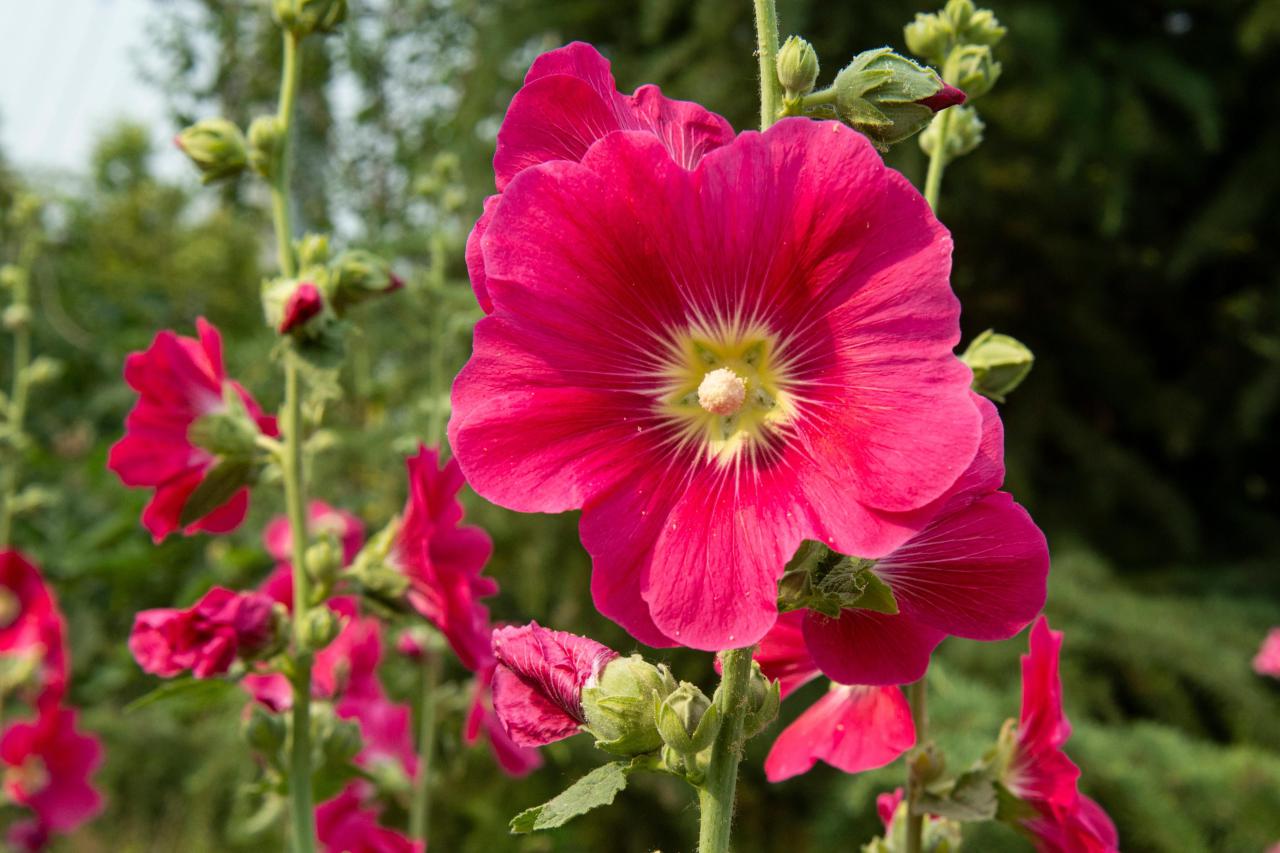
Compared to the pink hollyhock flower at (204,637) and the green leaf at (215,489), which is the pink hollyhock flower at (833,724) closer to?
the pink hollyhock flower at (204,637)

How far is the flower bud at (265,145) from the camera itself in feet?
3.29

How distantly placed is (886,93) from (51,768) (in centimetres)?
214

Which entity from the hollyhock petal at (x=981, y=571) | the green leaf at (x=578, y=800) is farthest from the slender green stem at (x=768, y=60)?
the green leaf at (x=578, y=800)

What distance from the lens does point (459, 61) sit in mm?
4273

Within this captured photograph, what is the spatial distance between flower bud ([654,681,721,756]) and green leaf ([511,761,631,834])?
0.12 ft

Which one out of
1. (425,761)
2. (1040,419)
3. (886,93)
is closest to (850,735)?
(886,93)

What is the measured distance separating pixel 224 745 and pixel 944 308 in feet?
8.95

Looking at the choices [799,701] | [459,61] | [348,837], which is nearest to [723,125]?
[348,837]

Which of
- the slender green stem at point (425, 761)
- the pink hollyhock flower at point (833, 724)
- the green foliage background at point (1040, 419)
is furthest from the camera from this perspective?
the green foliage background at point (1040, 419)

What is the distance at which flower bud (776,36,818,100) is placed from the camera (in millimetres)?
543

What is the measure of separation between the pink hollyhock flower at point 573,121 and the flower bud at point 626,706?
0.63 ft

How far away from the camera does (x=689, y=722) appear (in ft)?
1.71

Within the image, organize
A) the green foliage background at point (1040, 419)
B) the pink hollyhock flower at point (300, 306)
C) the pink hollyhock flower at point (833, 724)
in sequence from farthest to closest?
the green foliage background at point (1040, 419) < the pink hollyhock flower at point (300, 306) < the pink hollyhock flower at point (833, 724)

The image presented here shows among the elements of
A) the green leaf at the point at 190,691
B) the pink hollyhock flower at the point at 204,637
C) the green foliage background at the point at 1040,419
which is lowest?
the green foliage background at the point at 1040,419
